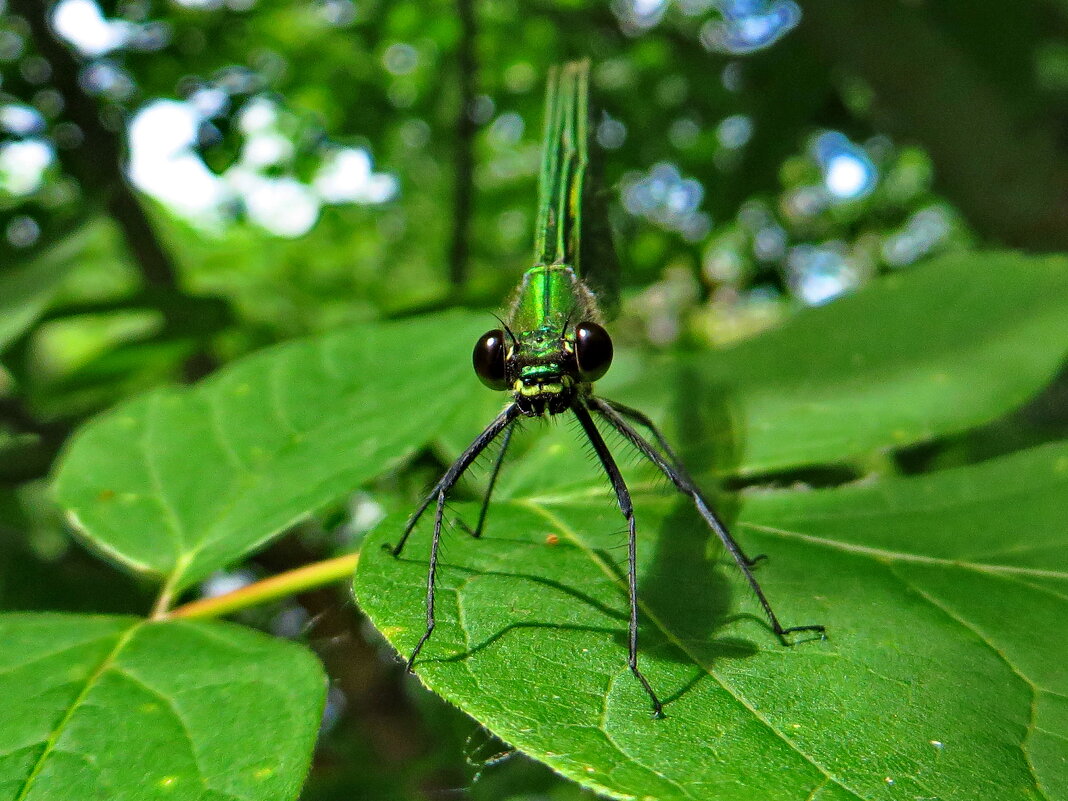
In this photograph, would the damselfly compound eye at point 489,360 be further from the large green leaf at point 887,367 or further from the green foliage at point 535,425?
the large green leaf at point 887,367

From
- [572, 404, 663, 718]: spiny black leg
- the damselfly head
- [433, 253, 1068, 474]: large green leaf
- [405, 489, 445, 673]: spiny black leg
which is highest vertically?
the damselfly head

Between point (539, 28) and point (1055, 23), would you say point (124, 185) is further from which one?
point (1055, 23)

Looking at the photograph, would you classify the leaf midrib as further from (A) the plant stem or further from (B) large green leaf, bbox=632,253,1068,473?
(B) large green leaf, bbox=632,253,1068,473

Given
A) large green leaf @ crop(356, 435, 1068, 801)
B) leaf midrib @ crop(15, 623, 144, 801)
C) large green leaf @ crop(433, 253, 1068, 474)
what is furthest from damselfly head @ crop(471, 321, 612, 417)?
leaf midrib @ crop(15, 623, 144, 801)

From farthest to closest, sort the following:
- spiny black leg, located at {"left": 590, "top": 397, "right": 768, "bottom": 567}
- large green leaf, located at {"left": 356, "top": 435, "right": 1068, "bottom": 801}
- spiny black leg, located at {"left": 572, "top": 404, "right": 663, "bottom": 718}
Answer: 1. spiny black leg, located at {"left": 590, "top": 397, "right": 768, "bottom": 567}
2. spiny black leg, located at {"left": 572, "top": 404, "right": 663, "bottom": 718}
3. large green leaf, located at {"left": 356, "top": 435, "right": 1068, "bottom": 801}

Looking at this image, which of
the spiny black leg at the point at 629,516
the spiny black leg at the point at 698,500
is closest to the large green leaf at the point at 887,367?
the spiny black leg at the point at 698,500

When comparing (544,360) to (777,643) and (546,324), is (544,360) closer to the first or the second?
(546,324)
